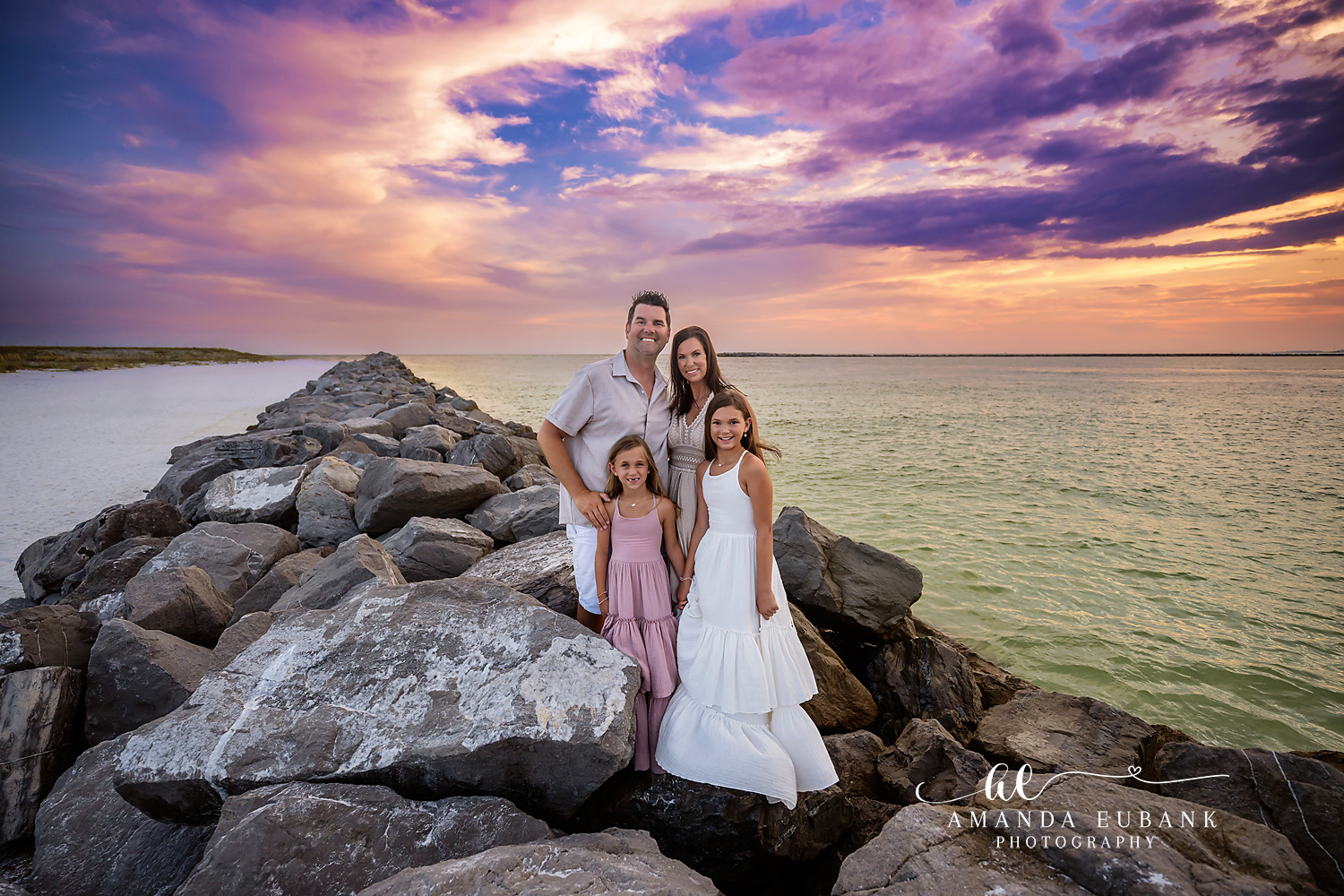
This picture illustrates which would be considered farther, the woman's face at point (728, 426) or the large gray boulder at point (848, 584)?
the large gray boulder at point (848, 584)

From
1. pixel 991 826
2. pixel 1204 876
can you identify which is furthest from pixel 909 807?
pixel 1204 876

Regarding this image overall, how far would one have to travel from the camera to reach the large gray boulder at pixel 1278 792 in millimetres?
2732

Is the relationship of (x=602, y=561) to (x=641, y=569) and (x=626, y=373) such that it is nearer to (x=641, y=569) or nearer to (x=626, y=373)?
(x=641, y=569)

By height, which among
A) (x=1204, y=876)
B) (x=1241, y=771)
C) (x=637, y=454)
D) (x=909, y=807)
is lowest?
(x=1241, y=771)

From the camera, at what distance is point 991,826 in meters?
2.31

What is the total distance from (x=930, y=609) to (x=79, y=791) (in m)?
7.63

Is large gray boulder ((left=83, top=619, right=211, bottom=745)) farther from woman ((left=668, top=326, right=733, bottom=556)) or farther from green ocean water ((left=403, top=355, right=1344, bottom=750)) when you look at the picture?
green ocean water ((left=403, top=355, right=1344, bottom=750))

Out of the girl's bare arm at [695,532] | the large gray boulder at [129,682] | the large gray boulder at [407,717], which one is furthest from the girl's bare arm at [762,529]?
the large gray boulder at [129,682]

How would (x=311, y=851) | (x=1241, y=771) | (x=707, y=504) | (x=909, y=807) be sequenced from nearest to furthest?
(x=311, y=851)
(x=909, y=807)
(x=1241, y=771)
(x=707, y=504)

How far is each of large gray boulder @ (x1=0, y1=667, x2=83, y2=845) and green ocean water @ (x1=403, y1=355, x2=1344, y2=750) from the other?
7.53 meters

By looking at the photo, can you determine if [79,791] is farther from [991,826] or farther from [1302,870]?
[1302,870]

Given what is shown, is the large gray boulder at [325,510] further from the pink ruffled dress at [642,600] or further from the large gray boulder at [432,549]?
the pink ruffled dress at [642,600]

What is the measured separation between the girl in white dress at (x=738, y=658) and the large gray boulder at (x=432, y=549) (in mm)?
2735

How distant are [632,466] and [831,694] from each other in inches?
89.9
